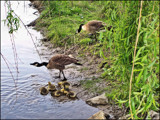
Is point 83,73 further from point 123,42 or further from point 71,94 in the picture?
point 123,42

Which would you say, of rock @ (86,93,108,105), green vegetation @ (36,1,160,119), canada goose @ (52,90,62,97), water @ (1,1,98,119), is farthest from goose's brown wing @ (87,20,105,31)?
rock @ (86,93,108,105)

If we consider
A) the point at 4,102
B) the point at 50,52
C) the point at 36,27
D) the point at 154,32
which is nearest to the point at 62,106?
the point at 4,102

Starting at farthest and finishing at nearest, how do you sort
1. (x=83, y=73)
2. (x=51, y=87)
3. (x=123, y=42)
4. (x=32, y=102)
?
(x=83, y=73) < (x=51, y=87) < (x=32, y=102) < (x=123, y=42)

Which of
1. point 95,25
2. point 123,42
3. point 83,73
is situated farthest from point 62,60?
point 123,42

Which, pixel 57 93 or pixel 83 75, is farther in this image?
pixel 83 75

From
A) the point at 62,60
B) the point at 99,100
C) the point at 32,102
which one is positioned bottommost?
the point at 32,102

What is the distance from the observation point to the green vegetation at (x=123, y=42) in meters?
3.45

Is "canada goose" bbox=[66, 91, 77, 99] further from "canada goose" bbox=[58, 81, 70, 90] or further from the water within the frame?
"canada goose" bbox=[58, 81, 70, 90]

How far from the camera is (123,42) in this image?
14.4 ft

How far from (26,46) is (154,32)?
7.64m

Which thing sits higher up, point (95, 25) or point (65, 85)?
point (95, 25)

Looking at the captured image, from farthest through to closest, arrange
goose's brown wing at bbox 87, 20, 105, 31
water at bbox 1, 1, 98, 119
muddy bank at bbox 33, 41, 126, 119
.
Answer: goose's brown wing at bbox 87, 20, 105, 31, muddy bank at bbox 33, 41, 126, 119, water at bbox 1, 1, 98, 119

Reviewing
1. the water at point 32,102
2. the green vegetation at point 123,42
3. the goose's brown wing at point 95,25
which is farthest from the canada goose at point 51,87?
the goose's brown wing at point 95,25

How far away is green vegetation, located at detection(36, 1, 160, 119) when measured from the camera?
11.3 feet
